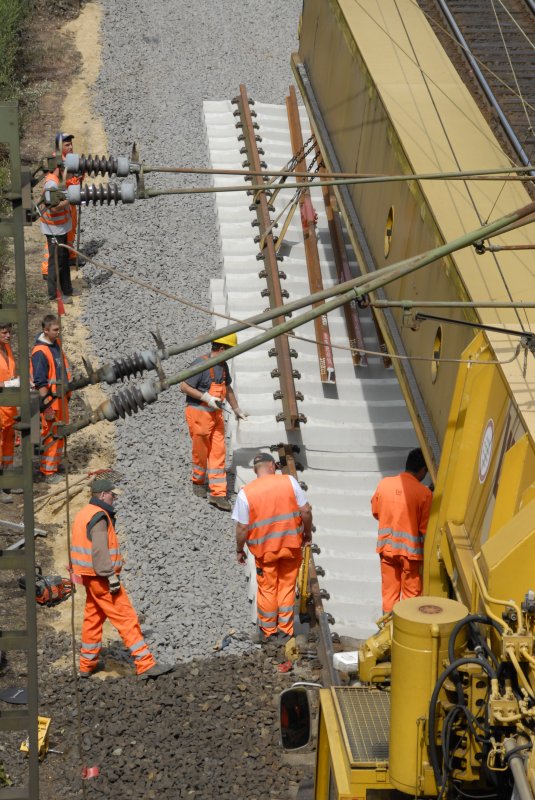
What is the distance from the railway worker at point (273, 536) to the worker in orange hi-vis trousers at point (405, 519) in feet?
2.00

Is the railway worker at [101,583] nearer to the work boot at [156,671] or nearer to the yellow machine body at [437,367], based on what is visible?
the work boot at [156,671]

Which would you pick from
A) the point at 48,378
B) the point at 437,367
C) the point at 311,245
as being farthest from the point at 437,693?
the point at 311,245

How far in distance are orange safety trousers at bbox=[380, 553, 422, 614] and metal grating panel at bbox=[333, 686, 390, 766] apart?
344 centimetres

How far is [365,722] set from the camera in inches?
235

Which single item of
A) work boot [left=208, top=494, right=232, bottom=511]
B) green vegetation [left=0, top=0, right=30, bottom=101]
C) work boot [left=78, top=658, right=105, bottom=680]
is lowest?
work boot [left=78, top=658, right=105, bottom=680]

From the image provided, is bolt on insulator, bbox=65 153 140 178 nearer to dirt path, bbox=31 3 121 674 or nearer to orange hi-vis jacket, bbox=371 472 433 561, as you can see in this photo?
orange hi-vis jacket, bbox=371 472 433 561

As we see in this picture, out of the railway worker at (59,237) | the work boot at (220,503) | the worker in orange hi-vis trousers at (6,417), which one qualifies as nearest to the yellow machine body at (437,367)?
the work boot at (220,503)

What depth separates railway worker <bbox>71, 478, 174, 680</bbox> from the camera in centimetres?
937

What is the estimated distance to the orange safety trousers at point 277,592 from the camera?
10000 millimetres

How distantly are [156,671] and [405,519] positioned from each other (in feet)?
7.39

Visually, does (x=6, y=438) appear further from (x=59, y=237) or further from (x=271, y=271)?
(x=271, y=271)

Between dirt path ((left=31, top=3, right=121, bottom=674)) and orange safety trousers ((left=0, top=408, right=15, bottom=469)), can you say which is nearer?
dirt path ((left=31, top=3, right=121, bottom=674))

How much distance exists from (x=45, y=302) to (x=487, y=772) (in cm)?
1117

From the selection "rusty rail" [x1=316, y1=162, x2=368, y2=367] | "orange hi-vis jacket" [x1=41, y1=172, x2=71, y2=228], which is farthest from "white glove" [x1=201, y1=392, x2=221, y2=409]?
"orange hi-vis jacket" [x1=41, y1=172, x2=71, y2=228]
